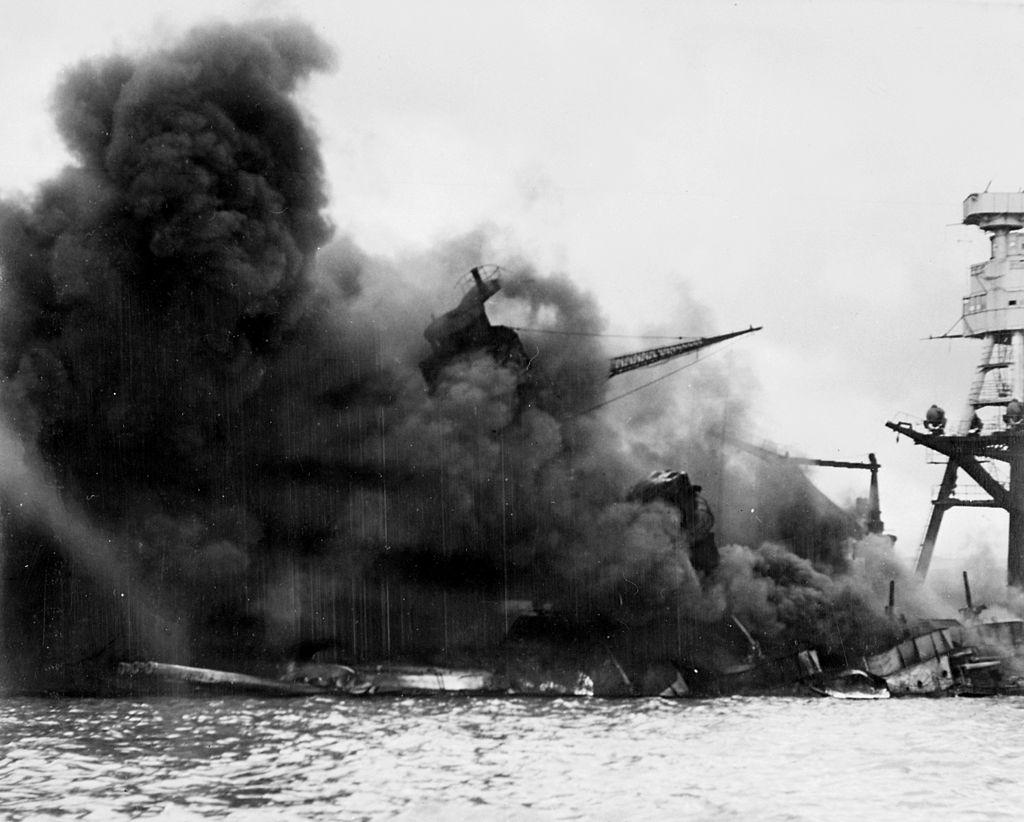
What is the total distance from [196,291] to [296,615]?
9.54 meters

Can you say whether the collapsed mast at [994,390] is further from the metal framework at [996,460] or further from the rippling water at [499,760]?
the rippling water at [499,760]

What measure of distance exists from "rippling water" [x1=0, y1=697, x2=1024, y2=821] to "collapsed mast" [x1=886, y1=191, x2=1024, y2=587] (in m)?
12.5

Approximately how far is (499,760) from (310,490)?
1375 cm

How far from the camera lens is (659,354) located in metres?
37.2

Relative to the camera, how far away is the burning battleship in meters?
31.1

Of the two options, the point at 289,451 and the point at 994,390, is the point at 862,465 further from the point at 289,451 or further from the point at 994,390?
the point at 289,451

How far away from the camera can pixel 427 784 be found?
20188 millimetres

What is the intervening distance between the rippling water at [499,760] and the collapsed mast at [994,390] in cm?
1245

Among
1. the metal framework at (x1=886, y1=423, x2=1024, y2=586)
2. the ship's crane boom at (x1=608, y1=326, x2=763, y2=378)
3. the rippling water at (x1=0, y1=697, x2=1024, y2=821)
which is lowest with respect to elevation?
the rippling water at (x1=0, y1=697, x2=1024, y2=821)

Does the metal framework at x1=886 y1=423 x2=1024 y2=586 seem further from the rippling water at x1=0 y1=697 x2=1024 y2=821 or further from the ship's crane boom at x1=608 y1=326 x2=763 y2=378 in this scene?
the rippling water at x1=0 y1=697 x2=1024 y2=821

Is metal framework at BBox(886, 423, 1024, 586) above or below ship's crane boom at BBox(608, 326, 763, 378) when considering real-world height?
below

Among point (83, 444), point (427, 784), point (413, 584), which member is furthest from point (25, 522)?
point (427, 784)

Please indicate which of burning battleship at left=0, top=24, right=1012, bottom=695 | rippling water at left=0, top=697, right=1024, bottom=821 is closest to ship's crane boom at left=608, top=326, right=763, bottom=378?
burning battleship at left=0, top=24, right=1012, bottom=695

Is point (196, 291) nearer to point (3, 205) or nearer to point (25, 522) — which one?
point (3, 205)
